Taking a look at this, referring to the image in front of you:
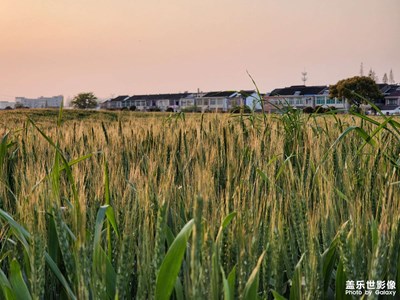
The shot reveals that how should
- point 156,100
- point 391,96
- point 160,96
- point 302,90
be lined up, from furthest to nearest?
point 160,96 < point 156,100 < point 302,90 < point 391,96

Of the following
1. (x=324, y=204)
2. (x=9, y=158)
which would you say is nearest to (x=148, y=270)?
(x=324, y=204)

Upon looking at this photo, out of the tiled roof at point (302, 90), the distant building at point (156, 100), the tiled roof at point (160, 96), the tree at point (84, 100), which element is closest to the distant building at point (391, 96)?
the tiled roof at point (302, 90)

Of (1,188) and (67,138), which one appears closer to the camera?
(1,188)

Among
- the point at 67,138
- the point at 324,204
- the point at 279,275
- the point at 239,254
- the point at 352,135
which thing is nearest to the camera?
the point at 239,254

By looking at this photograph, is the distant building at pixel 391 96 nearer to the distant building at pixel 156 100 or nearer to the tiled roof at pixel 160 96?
the distant building at pixel 156 100

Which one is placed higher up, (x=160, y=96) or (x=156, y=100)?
(x=160, y=96)

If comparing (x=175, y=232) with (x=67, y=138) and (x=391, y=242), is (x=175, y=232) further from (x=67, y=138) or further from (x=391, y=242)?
(x=67, y=138)

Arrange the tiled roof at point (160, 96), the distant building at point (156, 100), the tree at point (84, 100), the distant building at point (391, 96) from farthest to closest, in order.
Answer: the tiled roof at point (160, 96)
the distant building at point (156, 100)
the distant building at point (391, 96)
the tree at point (84, 100)

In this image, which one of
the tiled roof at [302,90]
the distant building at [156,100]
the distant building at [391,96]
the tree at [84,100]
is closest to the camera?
the tree at [84,100]

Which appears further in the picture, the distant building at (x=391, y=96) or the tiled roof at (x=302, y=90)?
the tiled roof at (x=302, y=90)

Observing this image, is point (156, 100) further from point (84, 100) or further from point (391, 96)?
point (391, 96)

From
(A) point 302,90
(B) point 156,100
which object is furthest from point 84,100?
(A) point 302,90

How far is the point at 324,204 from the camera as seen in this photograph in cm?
111

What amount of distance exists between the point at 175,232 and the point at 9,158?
1.35 meters
